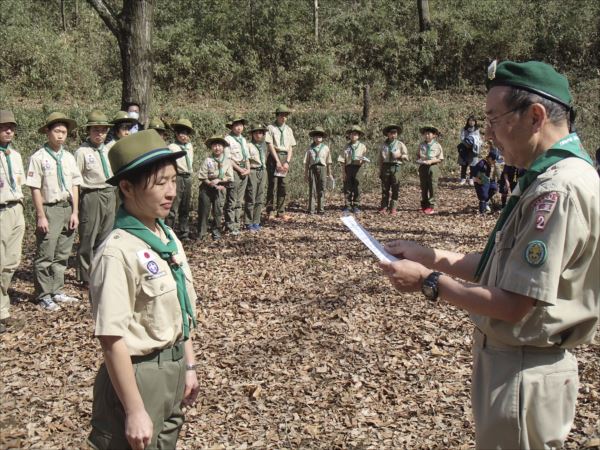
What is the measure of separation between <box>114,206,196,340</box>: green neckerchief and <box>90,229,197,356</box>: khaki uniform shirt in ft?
0.07

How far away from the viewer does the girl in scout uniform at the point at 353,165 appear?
13.3 metres

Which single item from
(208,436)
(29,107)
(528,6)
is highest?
(528,6)

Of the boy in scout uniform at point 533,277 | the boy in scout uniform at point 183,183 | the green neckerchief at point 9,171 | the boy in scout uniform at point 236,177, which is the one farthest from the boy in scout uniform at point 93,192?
the boy in scout uniform at point 533,277

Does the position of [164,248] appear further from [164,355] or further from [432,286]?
[432,286]

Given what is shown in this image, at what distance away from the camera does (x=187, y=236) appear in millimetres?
10602

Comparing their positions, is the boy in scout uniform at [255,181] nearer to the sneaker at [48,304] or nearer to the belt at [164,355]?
the sneaker at [48,304]

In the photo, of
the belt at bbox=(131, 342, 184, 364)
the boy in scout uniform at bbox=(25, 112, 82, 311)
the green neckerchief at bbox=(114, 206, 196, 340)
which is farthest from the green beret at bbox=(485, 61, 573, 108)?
the boy in scout uniform at bbox=(25, 112, 82, 311)

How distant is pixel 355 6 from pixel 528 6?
8.86m

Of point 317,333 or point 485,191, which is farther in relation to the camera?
point 485,191

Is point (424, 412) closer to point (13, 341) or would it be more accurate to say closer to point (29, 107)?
point (13, 341)

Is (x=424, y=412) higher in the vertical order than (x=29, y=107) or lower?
lower

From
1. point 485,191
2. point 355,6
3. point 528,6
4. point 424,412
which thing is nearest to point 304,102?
point 355,6

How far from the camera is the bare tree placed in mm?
8711

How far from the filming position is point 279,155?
41.1 ft
